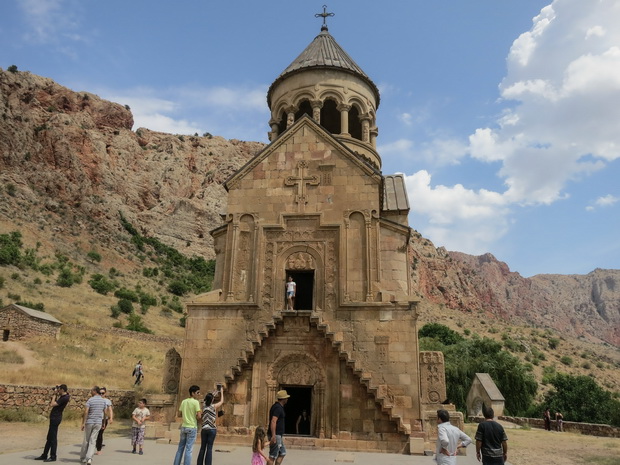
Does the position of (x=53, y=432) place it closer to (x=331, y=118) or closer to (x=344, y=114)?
(x=344, y=114)

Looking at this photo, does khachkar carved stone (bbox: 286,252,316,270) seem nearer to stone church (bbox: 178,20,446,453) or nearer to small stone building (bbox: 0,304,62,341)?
stone church (bbox: 178,20,446,453)

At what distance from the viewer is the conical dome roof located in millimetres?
19062

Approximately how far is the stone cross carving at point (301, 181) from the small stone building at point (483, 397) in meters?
13.6

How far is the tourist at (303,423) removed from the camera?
13703 millimetres

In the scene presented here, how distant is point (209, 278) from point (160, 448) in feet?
189

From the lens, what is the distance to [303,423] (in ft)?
46.2

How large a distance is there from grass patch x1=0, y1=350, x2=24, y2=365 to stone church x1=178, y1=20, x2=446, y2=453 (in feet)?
34.3

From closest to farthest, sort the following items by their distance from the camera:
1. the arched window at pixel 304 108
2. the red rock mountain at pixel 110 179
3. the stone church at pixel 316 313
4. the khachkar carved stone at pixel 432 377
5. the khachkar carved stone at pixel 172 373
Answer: the stone church at pixel 316 313 → the khachkar carved stone at pixel 432 377 → the khachkar carved stone at pixel 172 373 → the arched window at pixel 304 108 → the red rock mountain at pixel 110 179

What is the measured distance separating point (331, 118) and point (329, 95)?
2152 mm

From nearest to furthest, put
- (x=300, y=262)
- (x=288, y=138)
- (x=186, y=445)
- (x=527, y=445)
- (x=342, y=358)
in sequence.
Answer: (x=186, y=445)
(x=342, y=358)
(x=300, y=262)
(x=527, y=445)
(x=288, y=138)

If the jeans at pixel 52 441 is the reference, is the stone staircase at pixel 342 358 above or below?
above

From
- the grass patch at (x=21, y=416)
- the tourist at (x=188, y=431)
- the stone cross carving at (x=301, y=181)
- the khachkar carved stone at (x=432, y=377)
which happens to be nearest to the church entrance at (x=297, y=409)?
the khachkar carved stone at (x=432, y=377)

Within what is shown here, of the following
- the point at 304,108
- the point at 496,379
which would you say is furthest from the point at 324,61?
the point at 496,379

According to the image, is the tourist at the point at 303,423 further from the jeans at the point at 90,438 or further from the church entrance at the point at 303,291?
the jeans at the point at 90,438
